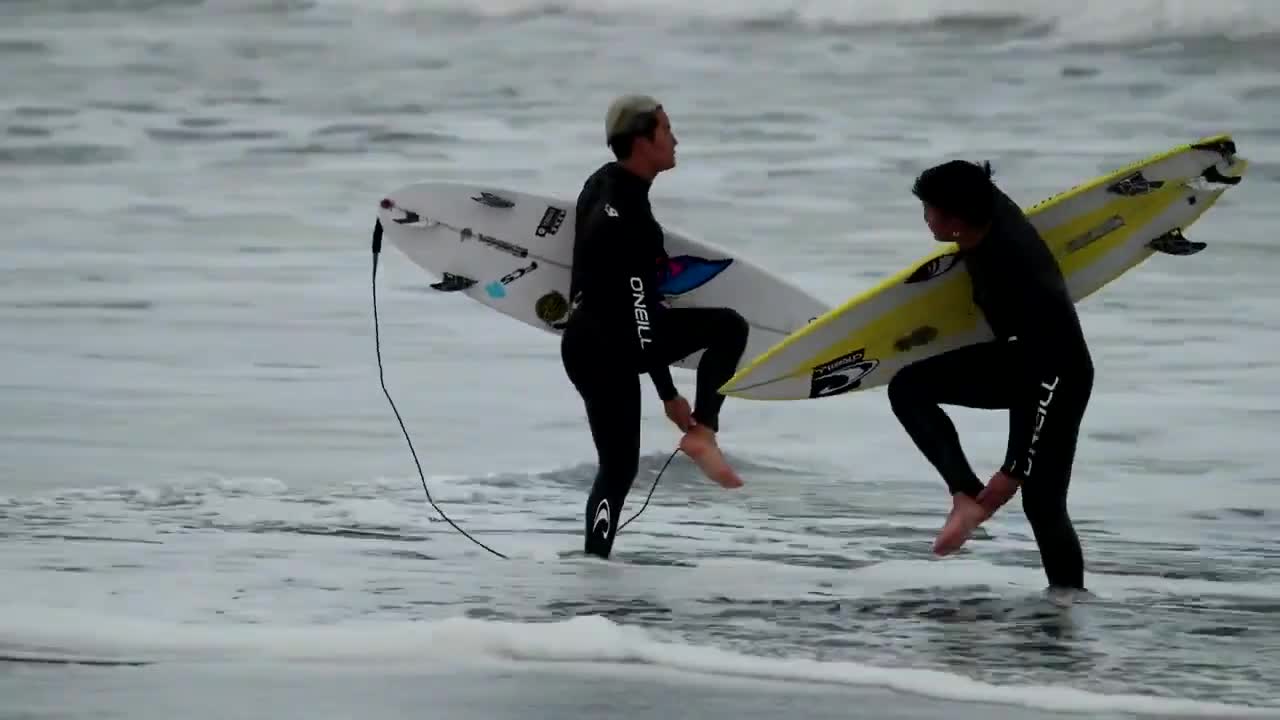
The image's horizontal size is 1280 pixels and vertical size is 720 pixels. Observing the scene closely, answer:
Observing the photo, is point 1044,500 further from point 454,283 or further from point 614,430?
point 454,283

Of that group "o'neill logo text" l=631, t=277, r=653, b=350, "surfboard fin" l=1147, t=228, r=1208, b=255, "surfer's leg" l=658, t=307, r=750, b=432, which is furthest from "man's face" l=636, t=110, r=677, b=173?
"surfboard fin" l=1147, t=228, r=1208, b=255

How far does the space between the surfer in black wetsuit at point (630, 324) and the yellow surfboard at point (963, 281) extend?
141 mm

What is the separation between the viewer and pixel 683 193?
742 inches

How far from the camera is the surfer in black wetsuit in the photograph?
6.16 meters

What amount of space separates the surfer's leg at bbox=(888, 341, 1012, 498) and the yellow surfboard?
0.41 metres

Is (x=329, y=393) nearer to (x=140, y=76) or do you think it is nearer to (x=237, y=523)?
(x=237, y=523)

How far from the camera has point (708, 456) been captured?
623 cm

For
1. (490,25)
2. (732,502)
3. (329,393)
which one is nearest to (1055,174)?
(329,393)

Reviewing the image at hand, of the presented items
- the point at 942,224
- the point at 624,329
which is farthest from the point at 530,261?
the point at 942,224

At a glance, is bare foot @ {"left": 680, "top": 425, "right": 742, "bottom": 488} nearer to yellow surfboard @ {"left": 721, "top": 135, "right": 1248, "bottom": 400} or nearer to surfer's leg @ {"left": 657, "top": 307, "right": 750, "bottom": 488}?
surfer's leg @ {"left": 657, "top": 307, "right": 750, "bottom": 488}

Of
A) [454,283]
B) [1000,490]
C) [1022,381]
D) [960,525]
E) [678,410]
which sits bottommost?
[960,525]

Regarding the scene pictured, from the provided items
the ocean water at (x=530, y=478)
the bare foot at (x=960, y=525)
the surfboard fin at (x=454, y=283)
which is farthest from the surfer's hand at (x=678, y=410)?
the surfboard fin at (x=454, y=283)

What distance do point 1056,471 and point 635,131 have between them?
155 cm

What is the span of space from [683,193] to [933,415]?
516 inches
